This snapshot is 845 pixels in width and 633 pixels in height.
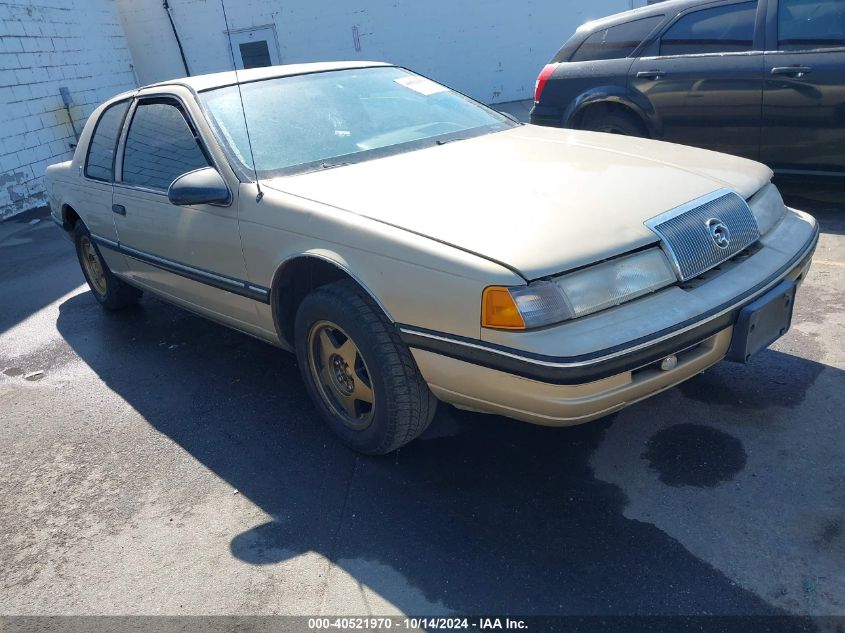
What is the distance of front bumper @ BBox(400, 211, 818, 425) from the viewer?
2209 millimetres

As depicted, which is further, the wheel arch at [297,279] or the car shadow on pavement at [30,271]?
the car shadow on pavement at [30,271]

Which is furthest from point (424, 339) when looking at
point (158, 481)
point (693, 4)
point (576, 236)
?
point (693, 4)

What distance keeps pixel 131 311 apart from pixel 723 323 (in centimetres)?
425

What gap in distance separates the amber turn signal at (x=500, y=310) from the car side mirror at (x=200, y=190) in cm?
142

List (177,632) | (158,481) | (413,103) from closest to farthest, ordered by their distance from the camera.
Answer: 1. (177,632)
2. (158,481)
3. (413,103)

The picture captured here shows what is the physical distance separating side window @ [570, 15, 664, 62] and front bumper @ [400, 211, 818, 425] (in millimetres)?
3836

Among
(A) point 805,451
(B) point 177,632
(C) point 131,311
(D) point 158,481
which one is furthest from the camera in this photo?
(C) point 131,311

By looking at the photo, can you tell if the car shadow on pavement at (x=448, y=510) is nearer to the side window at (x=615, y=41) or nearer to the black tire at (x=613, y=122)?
the black tire at (x=613, y=122)

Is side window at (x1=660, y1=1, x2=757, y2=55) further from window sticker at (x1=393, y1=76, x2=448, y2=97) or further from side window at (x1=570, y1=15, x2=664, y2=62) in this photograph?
window sticker at (x1=393, y1=76, x2=448, y2=97)

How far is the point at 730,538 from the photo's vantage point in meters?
2.31

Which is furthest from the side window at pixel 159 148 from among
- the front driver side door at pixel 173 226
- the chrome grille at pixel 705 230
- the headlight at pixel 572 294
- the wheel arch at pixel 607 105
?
the wheel arch at pixel 607 105

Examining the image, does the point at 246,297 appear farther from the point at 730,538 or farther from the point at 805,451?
the point at 805,451

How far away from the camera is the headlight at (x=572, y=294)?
2223 mm

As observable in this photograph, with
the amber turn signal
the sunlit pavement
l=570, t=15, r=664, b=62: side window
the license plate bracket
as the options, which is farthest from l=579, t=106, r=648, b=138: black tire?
the amber turn signal
